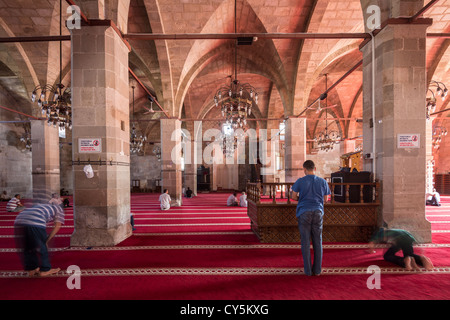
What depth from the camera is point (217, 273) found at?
2883 mm

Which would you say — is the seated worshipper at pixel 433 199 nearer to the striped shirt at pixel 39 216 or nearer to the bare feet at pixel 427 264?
the bare feet at pixel 427 264

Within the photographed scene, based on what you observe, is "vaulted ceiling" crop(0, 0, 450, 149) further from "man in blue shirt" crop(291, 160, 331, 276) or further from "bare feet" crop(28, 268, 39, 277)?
"bare feet" crop(28, 268, 39, 277)

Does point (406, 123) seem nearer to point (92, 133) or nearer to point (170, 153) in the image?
point (92, 133)

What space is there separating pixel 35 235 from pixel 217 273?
2225 mm

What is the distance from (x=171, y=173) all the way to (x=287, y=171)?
4690 millimetres

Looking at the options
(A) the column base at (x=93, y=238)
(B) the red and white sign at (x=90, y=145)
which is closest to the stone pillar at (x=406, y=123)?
(A) the column base at (x=93, y=238)

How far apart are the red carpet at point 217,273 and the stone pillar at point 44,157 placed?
15.1 feet

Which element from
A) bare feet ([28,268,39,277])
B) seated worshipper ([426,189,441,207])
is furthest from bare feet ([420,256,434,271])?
seated worshipper ([426,189,441,207])

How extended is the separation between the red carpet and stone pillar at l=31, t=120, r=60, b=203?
4.60 m

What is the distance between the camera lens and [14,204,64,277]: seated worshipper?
2695 mm

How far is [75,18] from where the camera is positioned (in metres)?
3.82

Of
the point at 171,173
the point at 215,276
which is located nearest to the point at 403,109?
the point at 215,276

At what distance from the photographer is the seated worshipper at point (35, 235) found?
8.84 feet
